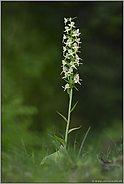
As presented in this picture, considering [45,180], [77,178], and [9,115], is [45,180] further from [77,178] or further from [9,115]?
[9,115]

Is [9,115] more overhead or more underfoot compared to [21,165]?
more overhead

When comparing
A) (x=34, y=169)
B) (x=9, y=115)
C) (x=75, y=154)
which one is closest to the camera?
(x=34, y=169)

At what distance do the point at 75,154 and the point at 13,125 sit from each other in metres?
1.00

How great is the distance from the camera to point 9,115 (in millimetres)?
2127

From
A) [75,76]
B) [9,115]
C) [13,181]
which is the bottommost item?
[13,181]

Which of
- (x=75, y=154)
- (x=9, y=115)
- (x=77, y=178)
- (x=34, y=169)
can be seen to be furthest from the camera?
(x=9, y=115)

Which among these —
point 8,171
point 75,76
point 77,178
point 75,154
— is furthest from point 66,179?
point 75,76

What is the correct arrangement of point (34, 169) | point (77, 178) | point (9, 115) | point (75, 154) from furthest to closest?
point (9, 115) → point (75, 154) → point (34, 169) → point (77, 178)

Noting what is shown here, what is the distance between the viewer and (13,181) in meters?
1.13

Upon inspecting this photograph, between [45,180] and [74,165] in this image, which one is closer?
[45,180]

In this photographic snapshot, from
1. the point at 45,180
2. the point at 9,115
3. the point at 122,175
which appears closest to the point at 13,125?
the point at 9,115

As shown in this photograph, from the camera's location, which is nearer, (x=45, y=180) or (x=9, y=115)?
(x=45, y=180)

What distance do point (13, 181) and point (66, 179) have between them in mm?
317

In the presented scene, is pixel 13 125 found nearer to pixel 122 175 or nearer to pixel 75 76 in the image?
pixel 75 76
